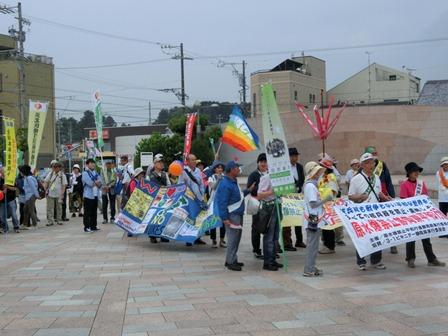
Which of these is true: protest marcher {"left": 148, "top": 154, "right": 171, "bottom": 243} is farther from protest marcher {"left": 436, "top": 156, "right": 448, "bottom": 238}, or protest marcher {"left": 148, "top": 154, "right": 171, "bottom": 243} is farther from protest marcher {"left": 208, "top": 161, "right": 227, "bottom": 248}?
protest marcher {"left": 436, "top": 156, "right": 448, "bottom": 238}

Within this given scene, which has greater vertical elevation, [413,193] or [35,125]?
[35,125]

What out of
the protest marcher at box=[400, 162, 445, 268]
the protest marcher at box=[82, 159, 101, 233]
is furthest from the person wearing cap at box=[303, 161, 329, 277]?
the protest marcher at box=[82, 159, 101, 233]

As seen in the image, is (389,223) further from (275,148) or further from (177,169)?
(177,169)

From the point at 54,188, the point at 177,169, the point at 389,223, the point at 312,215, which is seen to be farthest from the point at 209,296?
the point at 54,188

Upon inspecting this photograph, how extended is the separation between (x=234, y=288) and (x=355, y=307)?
181 cm

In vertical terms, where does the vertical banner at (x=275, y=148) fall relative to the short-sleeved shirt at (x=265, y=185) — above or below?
above

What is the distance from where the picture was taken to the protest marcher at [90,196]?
1410 cm

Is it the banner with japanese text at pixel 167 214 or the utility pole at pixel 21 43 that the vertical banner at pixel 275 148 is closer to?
the banner with japanese text at pixel 167 214

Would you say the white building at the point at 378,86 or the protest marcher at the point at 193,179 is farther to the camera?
the white building at the point at 378,86

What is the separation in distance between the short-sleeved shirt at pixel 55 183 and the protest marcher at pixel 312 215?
33.7 ft

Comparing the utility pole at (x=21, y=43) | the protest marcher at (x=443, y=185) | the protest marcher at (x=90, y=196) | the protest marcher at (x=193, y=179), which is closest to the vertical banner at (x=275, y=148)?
the protest marcher at (x=193, y=179)

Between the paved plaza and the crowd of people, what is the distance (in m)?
0.36

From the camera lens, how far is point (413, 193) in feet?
29.8

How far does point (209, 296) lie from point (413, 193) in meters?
4.10
